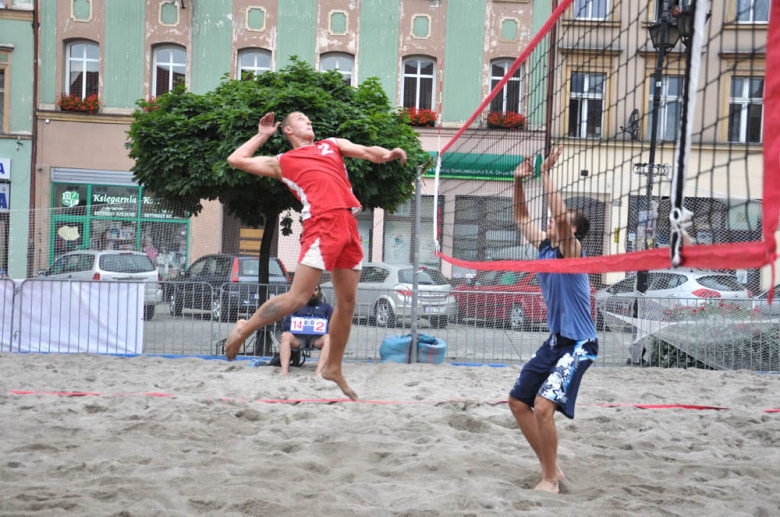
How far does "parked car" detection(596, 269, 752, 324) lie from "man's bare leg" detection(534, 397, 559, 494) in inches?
202

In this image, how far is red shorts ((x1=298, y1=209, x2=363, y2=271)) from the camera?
13.0 feet

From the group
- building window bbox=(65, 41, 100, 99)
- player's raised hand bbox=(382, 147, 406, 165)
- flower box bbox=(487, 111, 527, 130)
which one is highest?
building window bbox=(65, 41, 100, 99)

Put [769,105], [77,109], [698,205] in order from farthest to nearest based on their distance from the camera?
[77,109], [698,205], [769,105]

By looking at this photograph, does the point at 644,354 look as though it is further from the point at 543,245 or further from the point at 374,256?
the point at 374,256

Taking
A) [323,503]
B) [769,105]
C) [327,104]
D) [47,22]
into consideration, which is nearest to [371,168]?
[327,104]

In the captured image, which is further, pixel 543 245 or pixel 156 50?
pixel 156 50

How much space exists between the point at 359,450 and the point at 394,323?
4.47 metres

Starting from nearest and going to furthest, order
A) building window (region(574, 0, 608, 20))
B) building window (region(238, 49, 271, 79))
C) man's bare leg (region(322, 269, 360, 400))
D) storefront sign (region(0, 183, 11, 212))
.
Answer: building window (region(574, 0, 608, 20)), man's bare leg (region(322, 269, 360, 400)), storefront sign (region(0, 183, 11, 212)), building window (region(238, 49, 271, 79))

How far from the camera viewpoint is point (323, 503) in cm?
350

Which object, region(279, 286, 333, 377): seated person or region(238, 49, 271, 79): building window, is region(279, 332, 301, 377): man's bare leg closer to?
region(279, 286, 333, 377): seated person

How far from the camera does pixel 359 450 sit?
15.0 feet

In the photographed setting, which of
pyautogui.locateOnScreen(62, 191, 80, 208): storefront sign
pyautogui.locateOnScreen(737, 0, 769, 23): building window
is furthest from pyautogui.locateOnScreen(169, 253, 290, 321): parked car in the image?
pyautogui.locateOnScreen(62, 191, 80, 208): storefront sign

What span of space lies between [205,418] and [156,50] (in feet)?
48.0

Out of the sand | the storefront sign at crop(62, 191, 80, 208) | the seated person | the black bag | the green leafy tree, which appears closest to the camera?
the sand
